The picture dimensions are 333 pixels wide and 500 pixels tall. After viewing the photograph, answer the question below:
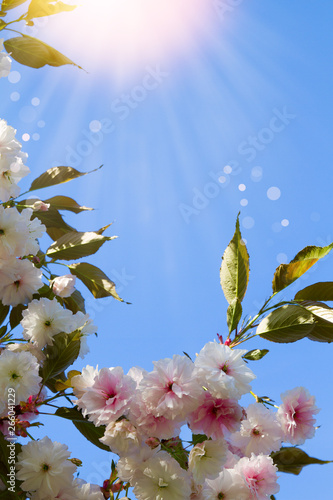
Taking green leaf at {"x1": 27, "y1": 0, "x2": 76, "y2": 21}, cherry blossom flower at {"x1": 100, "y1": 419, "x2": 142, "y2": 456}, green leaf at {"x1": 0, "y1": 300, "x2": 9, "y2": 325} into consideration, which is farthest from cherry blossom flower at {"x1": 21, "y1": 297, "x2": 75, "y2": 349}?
green leaf at {"x1": 27, "y1": 0, "x2": 76, "y2": 21}

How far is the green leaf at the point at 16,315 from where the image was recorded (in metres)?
1.28

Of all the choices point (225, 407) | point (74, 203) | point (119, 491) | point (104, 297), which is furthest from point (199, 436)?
point (74, 203)

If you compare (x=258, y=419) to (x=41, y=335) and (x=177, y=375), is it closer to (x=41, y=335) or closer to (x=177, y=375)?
(x=177, y=375)

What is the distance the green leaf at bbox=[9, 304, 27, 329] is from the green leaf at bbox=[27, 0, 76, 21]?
0.75 m

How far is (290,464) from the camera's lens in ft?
3.53

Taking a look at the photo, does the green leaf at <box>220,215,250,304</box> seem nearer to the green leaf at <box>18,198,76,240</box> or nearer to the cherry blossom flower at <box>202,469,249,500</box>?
the cherry blossom flower at <box>202,469,249,500</box>

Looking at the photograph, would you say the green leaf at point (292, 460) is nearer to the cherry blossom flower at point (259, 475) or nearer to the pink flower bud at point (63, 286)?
the cherry blossom flower at point (259, 475)

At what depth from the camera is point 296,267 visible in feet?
3.57

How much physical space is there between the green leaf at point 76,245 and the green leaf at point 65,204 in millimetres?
232

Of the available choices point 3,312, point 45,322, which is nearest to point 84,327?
point 45,322

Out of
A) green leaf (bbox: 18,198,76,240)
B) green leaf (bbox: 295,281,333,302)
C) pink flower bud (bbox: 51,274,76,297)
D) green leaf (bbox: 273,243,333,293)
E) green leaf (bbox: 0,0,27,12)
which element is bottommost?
pink flower bud (bbox: 51,274,76,297)

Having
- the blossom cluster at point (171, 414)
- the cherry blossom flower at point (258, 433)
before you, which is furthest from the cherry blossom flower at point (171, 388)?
the cherry blossom flower at point (258, 433)

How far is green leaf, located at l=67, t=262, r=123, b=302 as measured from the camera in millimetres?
1401

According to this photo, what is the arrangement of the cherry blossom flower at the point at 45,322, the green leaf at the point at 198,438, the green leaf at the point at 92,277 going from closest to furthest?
the green leaf at the point at 198,438 → the cherry blossom flower at the point at 45,322 → the green leaf at the point at 92,277
